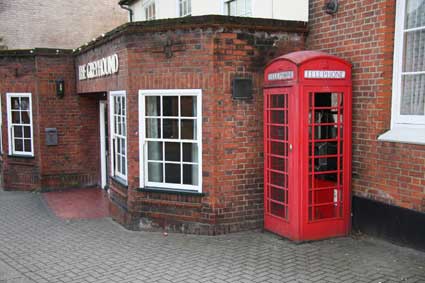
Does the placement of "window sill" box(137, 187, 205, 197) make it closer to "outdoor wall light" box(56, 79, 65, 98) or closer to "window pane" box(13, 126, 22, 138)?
"outdoor wall light" box(56, 79, 65, 98)

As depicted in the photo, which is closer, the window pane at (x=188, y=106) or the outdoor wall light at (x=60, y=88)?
the window pane at (x=188, y=106)

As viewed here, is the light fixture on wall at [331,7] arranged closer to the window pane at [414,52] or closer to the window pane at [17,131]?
the window pane at [414,52]

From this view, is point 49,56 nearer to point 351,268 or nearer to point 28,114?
point 28,114

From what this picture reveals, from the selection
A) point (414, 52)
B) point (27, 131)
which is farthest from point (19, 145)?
point (414, 52)

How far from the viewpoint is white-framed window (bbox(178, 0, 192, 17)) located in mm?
11991

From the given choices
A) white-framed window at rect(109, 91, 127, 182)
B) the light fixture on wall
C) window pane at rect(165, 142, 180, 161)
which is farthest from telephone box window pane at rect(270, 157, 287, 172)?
white-framed window at rect(109, 91, 127, 182)

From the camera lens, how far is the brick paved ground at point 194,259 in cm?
554

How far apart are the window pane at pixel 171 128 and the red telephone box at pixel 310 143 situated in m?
1.58

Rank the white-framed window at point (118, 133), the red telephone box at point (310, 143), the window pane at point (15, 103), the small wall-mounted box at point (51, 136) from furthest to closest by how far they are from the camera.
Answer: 1. the window pane at point (15, 103)
2. the small wall-mounted box at point (51, 136)
3. the white-framed window at point (118, 133)
4. the red telephone box at point (310, 143)

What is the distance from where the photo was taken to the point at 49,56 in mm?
11992

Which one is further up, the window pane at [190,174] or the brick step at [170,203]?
the window pane at [190,174]

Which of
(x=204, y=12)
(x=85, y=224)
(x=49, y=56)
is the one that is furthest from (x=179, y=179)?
(x=49, y=56)

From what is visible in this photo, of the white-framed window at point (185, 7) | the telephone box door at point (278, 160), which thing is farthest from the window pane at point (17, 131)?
the telephone box door at point (278, 160)

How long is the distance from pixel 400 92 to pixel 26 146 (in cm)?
1023
